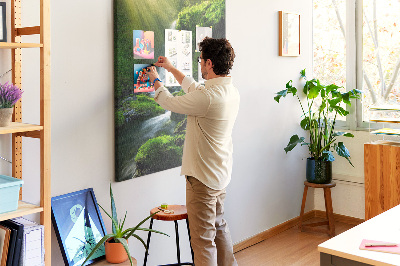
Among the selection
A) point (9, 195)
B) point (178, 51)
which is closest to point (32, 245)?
point (9, 195)

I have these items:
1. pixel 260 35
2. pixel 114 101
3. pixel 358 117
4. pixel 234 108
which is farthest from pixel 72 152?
pixel 358 117

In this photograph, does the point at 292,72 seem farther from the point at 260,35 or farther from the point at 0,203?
the point at 0,203

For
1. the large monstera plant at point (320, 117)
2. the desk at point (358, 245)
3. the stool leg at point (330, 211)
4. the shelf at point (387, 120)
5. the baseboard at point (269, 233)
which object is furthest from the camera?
the stool leg at point (330, 211)

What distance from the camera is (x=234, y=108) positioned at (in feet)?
11.1

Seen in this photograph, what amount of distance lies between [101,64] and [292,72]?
250cm

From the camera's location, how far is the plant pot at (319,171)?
4.96 m

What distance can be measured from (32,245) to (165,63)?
155cm

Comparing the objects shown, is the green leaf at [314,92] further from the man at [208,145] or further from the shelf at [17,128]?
the shelf at [17,128]

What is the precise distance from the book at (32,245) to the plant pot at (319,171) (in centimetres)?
313

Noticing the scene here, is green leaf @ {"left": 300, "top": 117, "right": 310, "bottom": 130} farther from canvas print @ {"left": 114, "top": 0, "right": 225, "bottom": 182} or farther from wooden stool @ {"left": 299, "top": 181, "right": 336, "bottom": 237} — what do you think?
canvas print @ {"left": 114, "top": 0, "right": 225, "bottom": 182}

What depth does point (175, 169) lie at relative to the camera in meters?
3.89

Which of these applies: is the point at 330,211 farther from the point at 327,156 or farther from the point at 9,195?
the point at 9,195

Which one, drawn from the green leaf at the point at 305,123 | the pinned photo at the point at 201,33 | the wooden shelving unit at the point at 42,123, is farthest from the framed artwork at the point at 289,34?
the wooden shelving unit at the point at 42,123

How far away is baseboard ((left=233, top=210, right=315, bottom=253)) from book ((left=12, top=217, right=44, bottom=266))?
90.1 inches
